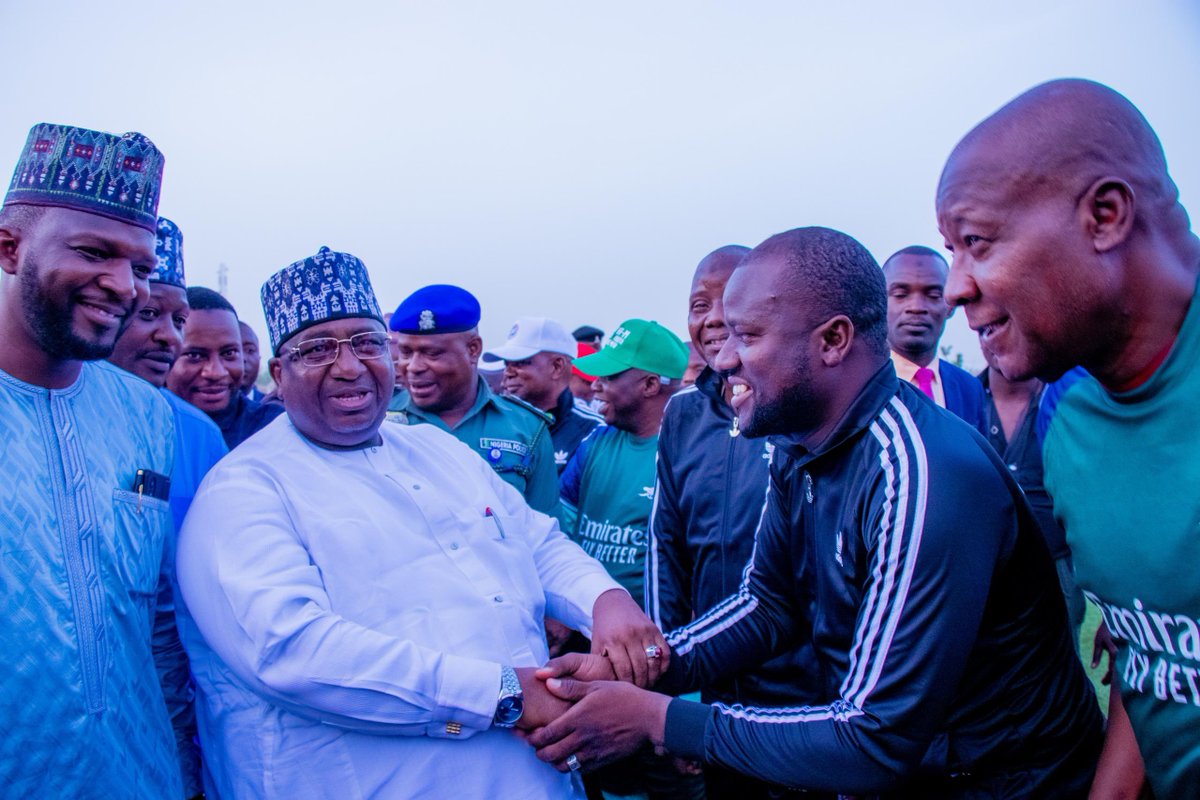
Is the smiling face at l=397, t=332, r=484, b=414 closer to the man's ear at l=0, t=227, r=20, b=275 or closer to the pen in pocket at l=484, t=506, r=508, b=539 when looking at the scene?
the pen in pocket at l=484, t=506, r=508, b=539

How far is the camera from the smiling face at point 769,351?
2250 mm

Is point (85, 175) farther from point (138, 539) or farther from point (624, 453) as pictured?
point (624, 453)

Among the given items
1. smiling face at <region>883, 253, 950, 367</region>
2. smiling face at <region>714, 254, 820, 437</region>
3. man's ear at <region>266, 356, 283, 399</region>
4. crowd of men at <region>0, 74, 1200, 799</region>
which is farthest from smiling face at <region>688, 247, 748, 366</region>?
man's ear at <region>266, 356, 283, 399</region>

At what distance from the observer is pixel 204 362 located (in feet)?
14.6

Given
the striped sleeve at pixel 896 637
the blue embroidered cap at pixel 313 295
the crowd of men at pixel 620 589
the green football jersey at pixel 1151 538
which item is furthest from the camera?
the blue embroidered cap at pixel 313 295

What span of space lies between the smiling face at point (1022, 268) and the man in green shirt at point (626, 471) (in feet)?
8.66

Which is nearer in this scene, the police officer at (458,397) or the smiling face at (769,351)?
the smiling face at (769,351)

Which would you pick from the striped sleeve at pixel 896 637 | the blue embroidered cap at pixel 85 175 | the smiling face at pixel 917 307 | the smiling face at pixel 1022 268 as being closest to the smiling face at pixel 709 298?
the smiling face at pixel 917 307

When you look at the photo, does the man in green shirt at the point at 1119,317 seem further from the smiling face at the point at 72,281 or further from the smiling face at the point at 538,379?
the smiling face at the point at 538,379

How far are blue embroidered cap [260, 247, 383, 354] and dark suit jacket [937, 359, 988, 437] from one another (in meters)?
3.59

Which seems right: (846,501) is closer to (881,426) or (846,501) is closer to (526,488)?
(881,426)

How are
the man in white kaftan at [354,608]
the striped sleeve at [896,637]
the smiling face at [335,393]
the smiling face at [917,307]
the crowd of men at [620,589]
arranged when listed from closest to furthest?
1. the crowd of men at [620,589]
2. the striped sleeve at [896,637]
3. the man in white kaftan at [354,608]
4. the smiling face at [335,393]
5. the smiling face at [917,307]

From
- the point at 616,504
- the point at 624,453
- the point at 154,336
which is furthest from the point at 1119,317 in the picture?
the point at 154,336

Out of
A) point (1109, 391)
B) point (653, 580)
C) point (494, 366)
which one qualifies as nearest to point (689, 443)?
point (653, 580)
